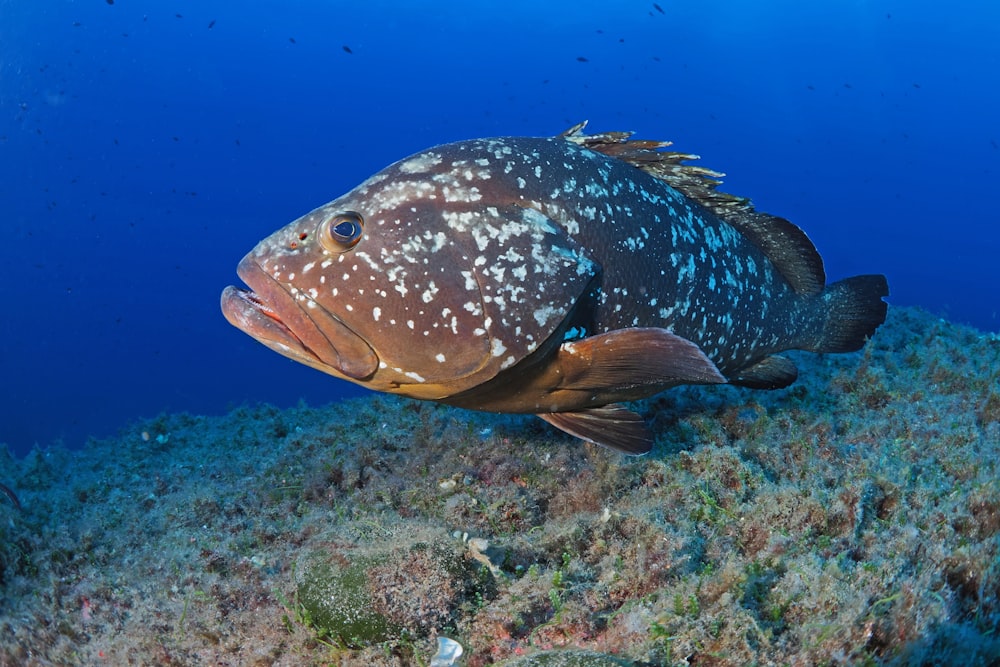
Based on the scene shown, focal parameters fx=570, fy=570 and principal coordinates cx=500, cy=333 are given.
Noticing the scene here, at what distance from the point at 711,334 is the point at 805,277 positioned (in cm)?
130

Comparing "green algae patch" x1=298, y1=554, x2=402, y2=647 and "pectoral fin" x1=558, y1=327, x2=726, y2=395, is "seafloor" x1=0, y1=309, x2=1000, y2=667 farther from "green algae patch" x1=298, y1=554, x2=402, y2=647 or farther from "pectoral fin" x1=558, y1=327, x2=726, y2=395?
"pectoral fin" x1=558, y1=327, x2=726, y2=395

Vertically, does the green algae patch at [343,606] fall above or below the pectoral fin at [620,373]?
below

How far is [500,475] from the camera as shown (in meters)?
4.09

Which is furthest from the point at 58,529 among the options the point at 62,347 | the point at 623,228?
the point at 62,347

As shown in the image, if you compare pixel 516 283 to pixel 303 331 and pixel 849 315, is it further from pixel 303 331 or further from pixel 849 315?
pixel 849 315

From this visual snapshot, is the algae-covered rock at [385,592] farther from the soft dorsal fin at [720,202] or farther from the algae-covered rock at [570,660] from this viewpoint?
the soft dorsal fin at [720,202]

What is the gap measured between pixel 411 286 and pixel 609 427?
1.65 metres

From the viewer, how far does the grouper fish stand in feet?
9.70

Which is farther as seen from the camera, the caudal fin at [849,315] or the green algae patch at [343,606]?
the caudal fin at [849,315]

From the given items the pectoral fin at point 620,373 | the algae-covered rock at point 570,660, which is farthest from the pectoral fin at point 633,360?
the algae-covered rock at point 570,660

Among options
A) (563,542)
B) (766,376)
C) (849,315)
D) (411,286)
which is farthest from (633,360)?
(849,315)

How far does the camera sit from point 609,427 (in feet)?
12.3

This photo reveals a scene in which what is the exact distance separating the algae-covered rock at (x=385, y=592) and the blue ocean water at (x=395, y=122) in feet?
170

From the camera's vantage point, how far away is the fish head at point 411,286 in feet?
9.62
